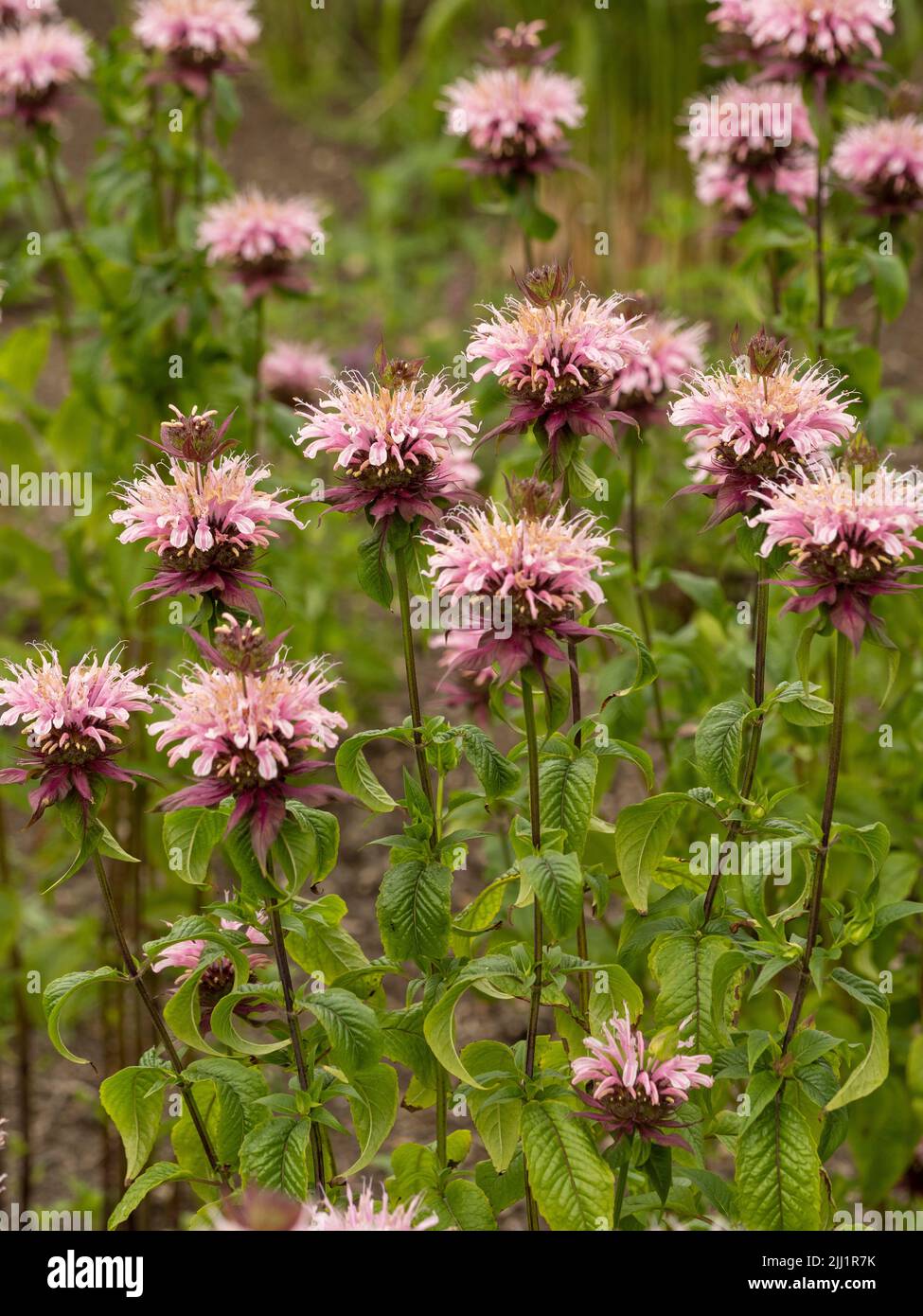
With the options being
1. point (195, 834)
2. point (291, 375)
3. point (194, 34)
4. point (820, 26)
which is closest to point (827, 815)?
point (195, 834)

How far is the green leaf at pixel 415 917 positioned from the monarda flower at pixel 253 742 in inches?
6.7

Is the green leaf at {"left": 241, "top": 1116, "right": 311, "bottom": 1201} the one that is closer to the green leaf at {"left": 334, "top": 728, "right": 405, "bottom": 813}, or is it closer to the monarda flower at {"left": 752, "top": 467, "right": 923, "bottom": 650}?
the green leaf at {"left": 334, "top": 728, "right": 405, "bottom": 813}

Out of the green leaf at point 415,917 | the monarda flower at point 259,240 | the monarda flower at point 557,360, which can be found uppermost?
the monarda flower at point 259,240

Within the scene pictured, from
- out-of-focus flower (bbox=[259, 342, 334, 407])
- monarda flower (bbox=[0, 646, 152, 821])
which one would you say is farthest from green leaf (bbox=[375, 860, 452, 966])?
out-of-focus flower (bbox=[259, 342, 334, 407])

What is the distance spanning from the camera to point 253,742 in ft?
5.05

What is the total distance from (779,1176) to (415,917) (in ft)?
1.63

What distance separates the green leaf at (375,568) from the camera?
1.79m

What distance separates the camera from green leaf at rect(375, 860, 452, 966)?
1.70 meters

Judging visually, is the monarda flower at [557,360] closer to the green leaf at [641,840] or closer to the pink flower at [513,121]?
the green leaf at [641,840]

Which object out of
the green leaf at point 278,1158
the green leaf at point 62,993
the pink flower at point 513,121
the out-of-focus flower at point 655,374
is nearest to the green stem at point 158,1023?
the green leaf at point 62,993

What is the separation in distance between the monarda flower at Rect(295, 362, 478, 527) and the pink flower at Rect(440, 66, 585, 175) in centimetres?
109
